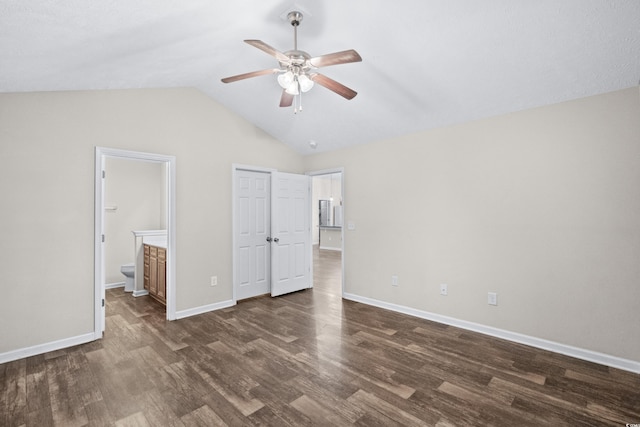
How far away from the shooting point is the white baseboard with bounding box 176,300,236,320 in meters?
3.95

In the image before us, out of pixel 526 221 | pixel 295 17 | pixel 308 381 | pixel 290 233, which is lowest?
pixel 308 381

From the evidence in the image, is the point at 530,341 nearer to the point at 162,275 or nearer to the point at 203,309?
the point at 203,309

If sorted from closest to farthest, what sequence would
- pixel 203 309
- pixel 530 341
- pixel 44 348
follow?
pixel 44 348 < pixel 530 341 < pixel 203 309

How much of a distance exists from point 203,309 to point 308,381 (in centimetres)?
227

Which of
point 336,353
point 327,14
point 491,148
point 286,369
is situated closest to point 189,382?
point 286,369

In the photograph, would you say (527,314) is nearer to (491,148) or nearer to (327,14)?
→ (491,148)

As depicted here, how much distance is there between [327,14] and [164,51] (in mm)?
1539

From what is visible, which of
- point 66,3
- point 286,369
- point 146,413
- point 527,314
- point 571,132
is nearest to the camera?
point 66,3

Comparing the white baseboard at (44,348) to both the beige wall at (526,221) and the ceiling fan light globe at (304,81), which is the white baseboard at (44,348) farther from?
the beige wall at (526,221)

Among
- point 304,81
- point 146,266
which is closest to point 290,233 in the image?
point 146,266

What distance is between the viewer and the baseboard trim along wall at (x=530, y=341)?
2.66 m

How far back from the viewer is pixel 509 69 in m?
2.71

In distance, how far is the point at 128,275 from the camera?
17.1 ft

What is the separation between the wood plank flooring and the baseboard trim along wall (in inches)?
4.0
